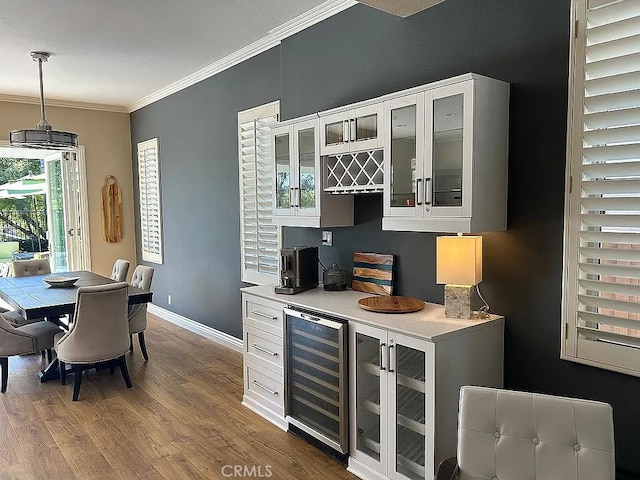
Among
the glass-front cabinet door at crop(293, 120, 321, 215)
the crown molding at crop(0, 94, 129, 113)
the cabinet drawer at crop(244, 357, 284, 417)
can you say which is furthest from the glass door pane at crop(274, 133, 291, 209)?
the crown molding at crop(0, 94, 129, 113)

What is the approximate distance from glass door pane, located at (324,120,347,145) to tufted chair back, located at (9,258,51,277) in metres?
4.35

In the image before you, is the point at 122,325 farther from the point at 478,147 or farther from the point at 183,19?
the point at 478,147

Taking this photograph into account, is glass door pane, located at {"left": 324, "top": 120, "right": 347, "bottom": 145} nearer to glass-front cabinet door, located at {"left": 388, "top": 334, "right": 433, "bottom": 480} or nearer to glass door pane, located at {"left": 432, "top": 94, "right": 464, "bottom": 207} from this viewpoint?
glass door pane, located at {"left": 432, "top": 94, "right": 464, "bottom": 207}

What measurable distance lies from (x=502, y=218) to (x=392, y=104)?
0.88 metres

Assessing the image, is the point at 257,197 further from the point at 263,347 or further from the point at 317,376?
the point at 317,376

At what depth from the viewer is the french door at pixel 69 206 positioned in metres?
6.84

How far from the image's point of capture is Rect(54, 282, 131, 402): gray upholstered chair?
3711mm

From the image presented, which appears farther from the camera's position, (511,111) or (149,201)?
(149,201)

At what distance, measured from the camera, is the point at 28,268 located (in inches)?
224

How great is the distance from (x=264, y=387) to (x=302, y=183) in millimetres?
1516

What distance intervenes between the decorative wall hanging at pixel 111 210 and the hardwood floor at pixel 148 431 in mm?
2733

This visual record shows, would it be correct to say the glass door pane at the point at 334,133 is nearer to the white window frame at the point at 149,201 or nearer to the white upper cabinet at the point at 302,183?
the white upper cabinet at the point at 302,183

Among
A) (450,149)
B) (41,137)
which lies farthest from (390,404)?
(41,137)

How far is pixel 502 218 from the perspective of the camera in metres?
2.51
